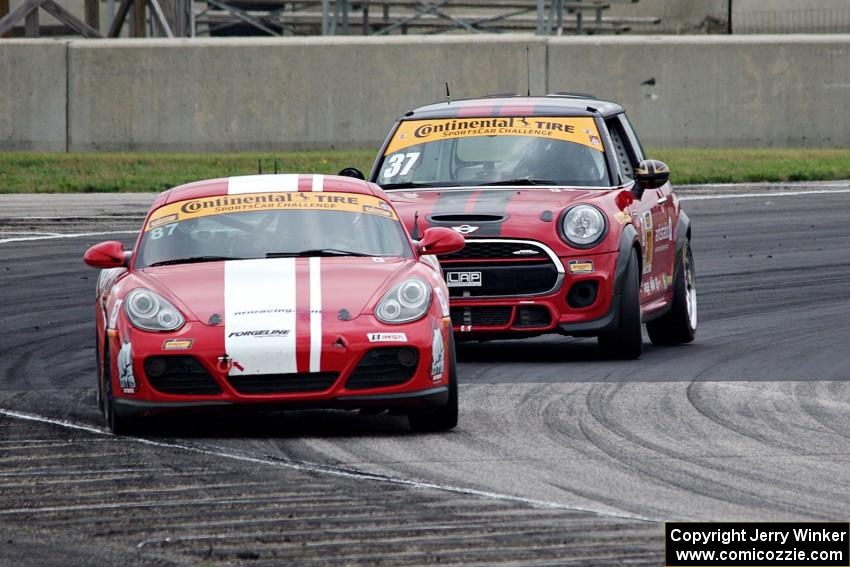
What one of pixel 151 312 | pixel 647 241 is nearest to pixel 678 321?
pixel 647 241

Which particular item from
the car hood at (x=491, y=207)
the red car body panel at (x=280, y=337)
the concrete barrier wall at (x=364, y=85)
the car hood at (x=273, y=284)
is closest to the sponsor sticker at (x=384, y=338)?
the red car body panel at (x=280, y=337)

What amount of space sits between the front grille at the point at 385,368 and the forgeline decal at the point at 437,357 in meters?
0.10

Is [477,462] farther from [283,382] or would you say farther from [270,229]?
[270,229]

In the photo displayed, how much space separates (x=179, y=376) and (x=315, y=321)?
0.67 metres

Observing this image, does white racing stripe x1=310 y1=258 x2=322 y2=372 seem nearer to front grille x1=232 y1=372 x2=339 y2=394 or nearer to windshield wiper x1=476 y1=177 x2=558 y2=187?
front grille x1=232 y1=372 x2=339 y2=394

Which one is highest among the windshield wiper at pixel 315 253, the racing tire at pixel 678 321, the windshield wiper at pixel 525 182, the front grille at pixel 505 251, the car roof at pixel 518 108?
the car roof at pixel 518 108

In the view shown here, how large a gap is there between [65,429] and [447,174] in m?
4.10

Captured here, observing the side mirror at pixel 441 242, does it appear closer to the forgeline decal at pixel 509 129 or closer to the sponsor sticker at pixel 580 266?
the sponsor sticker at pixel 580 266

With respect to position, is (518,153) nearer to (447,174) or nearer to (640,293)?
(447,174)

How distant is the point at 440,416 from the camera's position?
29.3 feet

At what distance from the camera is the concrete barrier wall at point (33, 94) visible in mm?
23500

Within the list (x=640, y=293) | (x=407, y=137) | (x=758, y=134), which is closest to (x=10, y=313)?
(x=407, y=137)

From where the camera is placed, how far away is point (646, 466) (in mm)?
7922

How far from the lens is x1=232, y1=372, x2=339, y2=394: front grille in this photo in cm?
868
